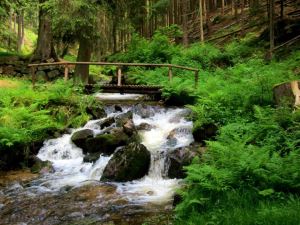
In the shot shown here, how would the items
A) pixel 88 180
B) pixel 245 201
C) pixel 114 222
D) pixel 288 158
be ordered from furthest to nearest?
pixel 88 180 → pixel 114 222 → pixel 288 158 → pixel 245 201

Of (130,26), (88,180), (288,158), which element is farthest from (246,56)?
(288,158)

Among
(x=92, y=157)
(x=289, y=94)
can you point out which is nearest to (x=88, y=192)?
(x=92, y=157)

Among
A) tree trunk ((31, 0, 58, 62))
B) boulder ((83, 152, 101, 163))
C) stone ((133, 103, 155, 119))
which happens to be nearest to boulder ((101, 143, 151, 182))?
boulder ((83, 152, 101, 163))

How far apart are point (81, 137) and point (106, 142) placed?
1181 mm

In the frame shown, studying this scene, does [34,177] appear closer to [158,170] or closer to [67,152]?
[67,152]

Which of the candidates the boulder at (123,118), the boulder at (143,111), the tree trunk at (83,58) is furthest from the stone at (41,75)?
the boulder at (123,118)

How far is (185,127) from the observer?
14.4m

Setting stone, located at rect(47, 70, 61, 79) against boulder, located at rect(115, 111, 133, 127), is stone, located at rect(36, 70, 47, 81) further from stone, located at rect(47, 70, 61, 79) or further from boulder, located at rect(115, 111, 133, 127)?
boulder, located at rect(115, 111, 133, 127)

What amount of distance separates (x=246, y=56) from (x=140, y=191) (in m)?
16.2

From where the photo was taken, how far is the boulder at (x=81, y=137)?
45.8 feet

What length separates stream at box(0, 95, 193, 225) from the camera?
28.1 ft

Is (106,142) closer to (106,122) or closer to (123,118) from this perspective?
(106,122)

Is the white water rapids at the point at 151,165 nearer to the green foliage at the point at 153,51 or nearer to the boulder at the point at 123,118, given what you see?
the boulder at the point at 123,118

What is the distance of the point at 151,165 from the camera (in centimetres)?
1183
